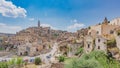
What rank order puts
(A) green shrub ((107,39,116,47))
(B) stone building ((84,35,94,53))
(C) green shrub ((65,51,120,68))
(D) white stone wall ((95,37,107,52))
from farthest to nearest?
(B) stone building ((84,35,94,53)), (D) white stone wall ((95,37,107,52)), (A) green shrub ((107,39,116,47)), (C) green shrub ((65,51,120,68))

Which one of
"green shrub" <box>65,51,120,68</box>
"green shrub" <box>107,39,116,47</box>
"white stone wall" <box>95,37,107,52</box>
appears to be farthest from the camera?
"white stone wall" <box>95,37,107,52</box>

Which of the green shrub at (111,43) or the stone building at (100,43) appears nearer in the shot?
the green shrub at (111,43)

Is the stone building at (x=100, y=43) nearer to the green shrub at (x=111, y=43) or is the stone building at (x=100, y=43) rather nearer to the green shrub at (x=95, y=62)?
the green shrub at (x=111, y=43)

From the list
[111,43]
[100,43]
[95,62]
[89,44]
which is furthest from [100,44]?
[95,62]

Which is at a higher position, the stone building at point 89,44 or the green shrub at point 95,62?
the stone building at point 89,44

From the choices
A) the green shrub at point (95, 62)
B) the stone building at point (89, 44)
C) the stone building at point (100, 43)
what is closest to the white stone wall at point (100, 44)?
the stone building at point (100, 43)

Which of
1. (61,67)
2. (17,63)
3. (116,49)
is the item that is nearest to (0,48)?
(17,63)

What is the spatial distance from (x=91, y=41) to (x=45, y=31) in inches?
4048

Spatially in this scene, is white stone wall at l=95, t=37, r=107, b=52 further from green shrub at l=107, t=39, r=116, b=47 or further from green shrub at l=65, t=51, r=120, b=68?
green shrub at l=65, t=51, r=120, b=68

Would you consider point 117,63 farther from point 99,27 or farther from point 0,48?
point 0,48

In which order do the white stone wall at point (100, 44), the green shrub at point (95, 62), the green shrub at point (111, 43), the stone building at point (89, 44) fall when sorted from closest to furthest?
the green shrub at point (95, 62)
the green shrub at point (111, 43)
the white stone wall at point (100, 44)
the stone building at point (89, 44)

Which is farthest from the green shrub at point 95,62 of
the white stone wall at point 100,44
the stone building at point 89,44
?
the stone building at point 89,44

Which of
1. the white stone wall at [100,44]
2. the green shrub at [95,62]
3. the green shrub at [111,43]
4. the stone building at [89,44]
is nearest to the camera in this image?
the green shrub at [95,62]

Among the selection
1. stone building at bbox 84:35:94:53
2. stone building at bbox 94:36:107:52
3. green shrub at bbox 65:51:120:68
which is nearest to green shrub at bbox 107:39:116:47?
stone building at bbox 94:36:107:52
